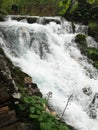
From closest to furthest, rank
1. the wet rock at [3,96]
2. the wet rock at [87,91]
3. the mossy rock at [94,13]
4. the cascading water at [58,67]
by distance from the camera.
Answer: the wet rock at [3,96], the cascading water at [58,67], the wet rock at [87,91], the mossy rock at [94,13]

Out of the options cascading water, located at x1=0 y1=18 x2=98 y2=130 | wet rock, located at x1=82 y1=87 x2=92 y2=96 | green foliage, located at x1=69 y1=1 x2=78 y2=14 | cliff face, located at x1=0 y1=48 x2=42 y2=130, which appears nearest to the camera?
cliff face, located at x1=0 y1=48 x2=42 y2=130

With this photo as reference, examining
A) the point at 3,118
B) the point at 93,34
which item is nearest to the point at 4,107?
the point at 3,118

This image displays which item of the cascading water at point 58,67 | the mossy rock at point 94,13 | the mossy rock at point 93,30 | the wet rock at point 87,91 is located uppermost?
the mossy rock at point 94,13

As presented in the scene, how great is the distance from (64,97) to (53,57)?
2.54m

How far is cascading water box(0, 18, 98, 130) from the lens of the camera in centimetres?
645

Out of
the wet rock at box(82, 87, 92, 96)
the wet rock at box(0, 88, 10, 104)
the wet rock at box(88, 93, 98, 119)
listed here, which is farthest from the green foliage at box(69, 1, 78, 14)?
the wet rock at box(0, 88, 10, 104)

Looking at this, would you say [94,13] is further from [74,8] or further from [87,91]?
[87,91]

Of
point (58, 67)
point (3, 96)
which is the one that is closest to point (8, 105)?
point (3, 96)

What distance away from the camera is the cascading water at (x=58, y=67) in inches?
254

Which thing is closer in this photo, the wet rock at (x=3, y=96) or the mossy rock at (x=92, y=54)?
the wet rock at (x=3, y=96)

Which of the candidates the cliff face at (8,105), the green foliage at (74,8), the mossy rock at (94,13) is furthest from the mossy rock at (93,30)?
the cliff face at (8,105)

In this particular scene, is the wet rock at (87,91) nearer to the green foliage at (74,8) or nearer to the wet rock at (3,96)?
the wet rock at (3,96)

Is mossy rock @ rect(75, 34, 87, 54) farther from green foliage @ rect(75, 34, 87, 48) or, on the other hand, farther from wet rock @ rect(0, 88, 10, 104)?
wet rock @ rect(0, 88, 10, 104)

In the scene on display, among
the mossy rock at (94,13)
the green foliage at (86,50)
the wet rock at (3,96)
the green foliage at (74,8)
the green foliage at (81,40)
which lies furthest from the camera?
the green foliage at (74,8)
